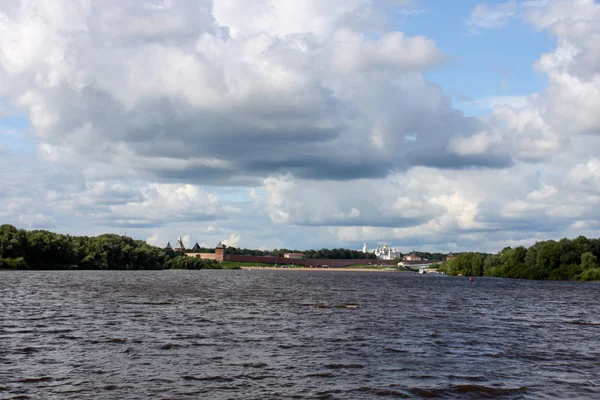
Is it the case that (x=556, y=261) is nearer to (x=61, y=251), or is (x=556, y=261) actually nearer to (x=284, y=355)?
(x=61, y=251)

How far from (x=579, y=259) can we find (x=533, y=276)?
1311 centimetres

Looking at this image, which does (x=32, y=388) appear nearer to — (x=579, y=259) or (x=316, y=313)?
(x=316, y=313)

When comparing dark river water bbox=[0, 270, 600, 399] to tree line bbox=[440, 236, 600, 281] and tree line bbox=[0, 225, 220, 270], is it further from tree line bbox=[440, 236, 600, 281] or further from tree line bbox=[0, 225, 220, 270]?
tree line bbox=[440, 236, 600, 281]

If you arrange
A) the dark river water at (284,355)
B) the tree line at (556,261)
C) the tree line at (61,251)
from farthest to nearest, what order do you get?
1. the tree line at (556,261)
2. the tree line at (61,251)
3. the dark river water at (284,355)

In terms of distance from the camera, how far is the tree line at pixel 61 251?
14500 cm

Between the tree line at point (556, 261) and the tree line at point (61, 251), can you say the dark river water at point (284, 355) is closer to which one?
the tree line at point (61, 251)

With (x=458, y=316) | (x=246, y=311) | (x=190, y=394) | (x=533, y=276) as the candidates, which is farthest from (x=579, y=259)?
(x=190, y=394)

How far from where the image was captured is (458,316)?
51.6 metres

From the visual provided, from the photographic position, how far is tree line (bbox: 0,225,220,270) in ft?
476

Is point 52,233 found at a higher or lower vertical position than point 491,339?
higher

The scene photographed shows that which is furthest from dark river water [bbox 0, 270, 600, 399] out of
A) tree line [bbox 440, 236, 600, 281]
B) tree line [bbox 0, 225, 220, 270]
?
tree line [bbox 440, 236, 600, 281]

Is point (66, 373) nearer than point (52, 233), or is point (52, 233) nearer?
point (66, 373)

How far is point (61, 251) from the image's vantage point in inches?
6432

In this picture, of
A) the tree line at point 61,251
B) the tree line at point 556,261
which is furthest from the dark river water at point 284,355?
the tree line at point 556,261
